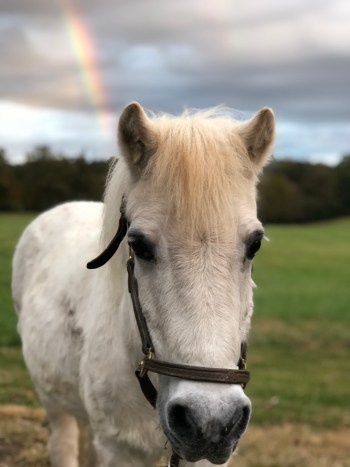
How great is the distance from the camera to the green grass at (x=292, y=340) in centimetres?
901

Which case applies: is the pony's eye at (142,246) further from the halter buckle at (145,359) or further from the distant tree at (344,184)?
the distant tree at (344,184)

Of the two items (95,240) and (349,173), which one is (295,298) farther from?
(349,173)

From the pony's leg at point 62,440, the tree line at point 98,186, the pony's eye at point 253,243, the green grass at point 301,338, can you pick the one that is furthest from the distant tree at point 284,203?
the pony's eye at point 253,243

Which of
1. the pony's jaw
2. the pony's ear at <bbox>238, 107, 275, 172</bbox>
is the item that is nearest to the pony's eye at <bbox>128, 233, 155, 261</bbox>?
the pony's jaw

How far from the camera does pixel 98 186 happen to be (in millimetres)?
38812

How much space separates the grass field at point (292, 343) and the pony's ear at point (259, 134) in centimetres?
423

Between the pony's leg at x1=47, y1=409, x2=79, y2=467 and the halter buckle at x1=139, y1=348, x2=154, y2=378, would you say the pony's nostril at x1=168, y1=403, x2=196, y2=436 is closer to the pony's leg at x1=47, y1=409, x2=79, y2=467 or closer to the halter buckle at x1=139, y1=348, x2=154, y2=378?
the halter buckle at x1=139, y1=348, x2=154, y2=378

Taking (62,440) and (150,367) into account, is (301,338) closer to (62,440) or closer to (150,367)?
(62,440)

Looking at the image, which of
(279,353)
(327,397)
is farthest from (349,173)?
(327,397)

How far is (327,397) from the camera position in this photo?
33.7 feet

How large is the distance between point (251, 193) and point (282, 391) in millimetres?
8208

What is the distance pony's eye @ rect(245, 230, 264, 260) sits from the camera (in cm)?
266

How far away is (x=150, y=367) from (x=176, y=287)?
0.39m

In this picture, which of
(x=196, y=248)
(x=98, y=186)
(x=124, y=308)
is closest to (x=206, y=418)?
(x=196, y=248)
